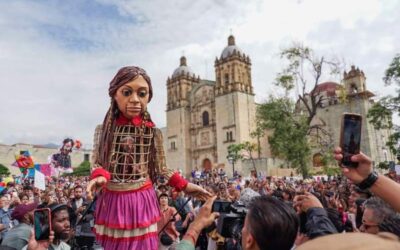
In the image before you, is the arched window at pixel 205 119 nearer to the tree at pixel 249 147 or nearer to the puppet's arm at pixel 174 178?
the tree at pixel 249 147

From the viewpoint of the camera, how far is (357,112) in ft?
120

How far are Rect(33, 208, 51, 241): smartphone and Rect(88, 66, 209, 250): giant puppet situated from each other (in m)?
0.42

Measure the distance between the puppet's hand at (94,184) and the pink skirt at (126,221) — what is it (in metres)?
0.29

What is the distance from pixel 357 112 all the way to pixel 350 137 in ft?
123

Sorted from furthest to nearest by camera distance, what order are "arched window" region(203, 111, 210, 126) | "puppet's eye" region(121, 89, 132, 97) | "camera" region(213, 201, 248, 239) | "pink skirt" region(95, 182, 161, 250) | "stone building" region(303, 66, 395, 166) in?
"arched window" region(203, 111, 210, 126)
"stone building" region(303, 66, 395, 166)
"puppet's eye" region(121, 89, 132, 97)
"pink skirt" region(95, 182, 161, 250)
"camera" region(213, 201, 248, 239)

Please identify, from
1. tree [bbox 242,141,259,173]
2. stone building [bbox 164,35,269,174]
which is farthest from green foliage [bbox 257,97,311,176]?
stone building [bbox 164,35,269,174]

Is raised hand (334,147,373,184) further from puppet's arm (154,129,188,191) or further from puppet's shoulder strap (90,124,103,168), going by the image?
puppet's shoulder strap (90,124,103,168)

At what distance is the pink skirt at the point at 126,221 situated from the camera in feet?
10.3

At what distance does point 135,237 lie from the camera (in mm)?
3137

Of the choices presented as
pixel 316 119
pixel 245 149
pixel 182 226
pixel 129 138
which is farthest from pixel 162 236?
pixel 316 119

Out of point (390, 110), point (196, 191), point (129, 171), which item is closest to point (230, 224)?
point (196, 191)

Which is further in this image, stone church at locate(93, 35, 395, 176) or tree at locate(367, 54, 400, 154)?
stone church at locate(93, 35, 395, 176)

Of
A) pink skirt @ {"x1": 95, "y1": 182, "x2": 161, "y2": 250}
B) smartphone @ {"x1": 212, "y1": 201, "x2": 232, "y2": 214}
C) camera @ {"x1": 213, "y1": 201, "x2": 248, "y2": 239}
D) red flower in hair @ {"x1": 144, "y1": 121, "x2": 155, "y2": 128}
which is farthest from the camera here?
red flower in hair @ {"x1": 144, "y1": 121, "x2": 155, "y2": 128}

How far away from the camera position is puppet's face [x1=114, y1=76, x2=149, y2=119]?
3486mm
